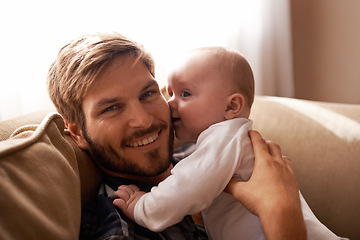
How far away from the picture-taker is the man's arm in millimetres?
1003

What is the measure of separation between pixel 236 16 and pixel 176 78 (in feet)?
3.92

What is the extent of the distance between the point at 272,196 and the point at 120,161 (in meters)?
0.52

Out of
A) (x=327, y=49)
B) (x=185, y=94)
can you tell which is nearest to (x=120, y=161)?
(x=185, y=94)

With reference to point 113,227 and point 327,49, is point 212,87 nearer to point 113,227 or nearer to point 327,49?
point 113,227

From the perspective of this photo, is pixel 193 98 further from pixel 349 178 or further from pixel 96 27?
pixel 96 27

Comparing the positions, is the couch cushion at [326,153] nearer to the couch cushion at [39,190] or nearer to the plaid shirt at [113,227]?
the plaid shirt at [113,227]

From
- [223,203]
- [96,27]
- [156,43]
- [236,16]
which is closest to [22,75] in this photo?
[96,27]

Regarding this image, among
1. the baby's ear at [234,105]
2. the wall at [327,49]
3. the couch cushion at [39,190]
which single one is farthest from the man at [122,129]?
the wall at [327,49]

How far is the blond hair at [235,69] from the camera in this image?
4.07 ft

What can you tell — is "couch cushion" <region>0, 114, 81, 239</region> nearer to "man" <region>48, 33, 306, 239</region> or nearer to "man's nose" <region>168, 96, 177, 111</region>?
"man" <region>48, 33, 306, 239</region>

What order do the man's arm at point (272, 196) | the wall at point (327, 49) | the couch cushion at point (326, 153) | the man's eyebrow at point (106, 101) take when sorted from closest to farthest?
the man's arm at point (272, 196) → the man's eyebrow at point (106, 101) → the couch cushion at point (326, 153) → the wall at point (327, 49)

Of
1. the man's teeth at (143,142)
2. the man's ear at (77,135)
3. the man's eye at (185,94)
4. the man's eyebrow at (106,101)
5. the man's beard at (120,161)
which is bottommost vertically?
the man's beard at (120,161)

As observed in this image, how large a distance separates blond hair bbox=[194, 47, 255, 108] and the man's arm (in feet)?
0.67

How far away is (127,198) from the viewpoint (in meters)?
1.16
